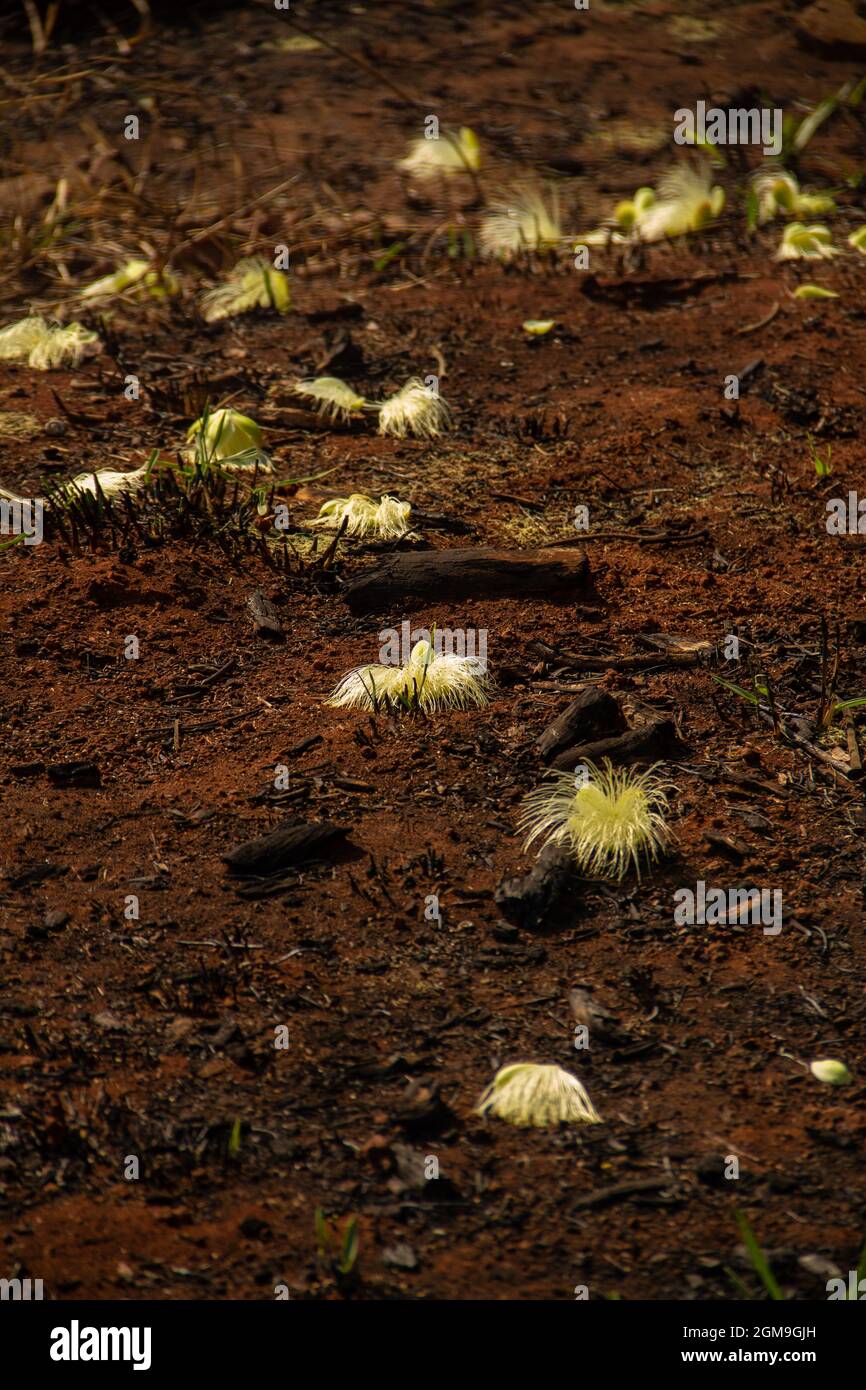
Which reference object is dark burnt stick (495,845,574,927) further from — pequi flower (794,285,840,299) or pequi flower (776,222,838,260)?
pequi flower (776,222,838,260)

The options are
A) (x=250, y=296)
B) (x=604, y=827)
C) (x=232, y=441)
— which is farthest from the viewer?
(x=250, y=296)

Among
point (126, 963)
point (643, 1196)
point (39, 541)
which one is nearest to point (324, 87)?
point (39, 541)

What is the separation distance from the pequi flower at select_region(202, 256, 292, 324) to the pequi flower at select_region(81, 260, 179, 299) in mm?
235

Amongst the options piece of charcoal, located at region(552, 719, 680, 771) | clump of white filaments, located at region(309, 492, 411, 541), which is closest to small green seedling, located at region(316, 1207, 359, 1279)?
piece of charcoal, located at region(552, 719, 680, 771)

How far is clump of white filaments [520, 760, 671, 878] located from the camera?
3.58 m

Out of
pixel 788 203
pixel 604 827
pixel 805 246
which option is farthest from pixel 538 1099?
pixel 788 203

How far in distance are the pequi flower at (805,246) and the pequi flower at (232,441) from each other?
139 inches

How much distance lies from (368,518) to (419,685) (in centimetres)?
119

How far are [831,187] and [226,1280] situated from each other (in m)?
7.79

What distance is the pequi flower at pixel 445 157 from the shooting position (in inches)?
344

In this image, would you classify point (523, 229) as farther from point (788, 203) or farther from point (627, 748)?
point (627, 748)

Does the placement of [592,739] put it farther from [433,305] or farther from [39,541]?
[433,305]

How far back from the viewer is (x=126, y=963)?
331cm

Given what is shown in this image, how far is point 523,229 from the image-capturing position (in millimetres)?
7801
